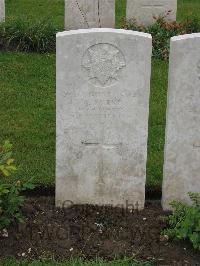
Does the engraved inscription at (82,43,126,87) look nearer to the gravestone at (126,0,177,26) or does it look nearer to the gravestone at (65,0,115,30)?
the gravestone at (65,0,115,30)

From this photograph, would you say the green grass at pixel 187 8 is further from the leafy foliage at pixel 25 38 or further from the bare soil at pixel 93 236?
the bare soil at pixel 93 236

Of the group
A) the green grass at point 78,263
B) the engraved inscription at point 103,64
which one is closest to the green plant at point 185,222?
the green grass at point 78,263

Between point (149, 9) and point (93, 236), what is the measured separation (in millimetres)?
6380

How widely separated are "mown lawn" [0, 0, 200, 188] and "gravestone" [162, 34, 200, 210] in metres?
0.59

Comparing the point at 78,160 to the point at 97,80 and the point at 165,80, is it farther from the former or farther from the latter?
the point at 165,80

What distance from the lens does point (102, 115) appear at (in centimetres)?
527

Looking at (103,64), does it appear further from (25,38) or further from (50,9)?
(50,9)

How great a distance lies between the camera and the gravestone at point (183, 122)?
5.04 meters

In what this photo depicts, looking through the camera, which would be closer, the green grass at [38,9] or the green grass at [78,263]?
the green grass at [78,263]

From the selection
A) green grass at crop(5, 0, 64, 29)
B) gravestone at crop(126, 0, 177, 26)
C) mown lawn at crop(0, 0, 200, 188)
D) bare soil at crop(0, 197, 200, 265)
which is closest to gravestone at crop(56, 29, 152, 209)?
bare soil at crop(0, 197, 200, 265)

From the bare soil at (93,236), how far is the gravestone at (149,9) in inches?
229

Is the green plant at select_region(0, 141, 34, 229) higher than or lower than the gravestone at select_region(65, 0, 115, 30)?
lower

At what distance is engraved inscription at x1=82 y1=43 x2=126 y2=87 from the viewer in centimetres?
510

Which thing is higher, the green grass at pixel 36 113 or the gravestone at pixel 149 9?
the gravestone at pixel 149 9
